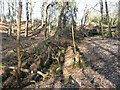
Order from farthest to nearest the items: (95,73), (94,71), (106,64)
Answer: (106,64) < (94,71) < (95,73)

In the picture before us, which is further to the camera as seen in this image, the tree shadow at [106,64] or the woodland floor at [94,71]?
the tree shadow at [106,64]

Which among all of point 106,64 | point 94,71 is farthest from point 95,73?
point 106,64

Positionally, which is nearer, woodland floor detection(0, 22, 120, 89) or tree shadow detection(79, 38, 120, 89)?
woodland floor detection(0, 22, 120, 89)

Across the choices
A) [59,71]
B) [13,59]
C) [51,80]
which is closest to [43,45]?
[13,59]

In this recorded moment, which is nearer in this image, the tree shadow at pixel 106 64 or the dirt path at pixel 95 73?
the dirt path at pixel 95 73

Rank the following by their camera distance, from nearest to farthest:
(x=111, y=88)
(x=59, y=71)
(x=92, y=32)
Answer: (x=111, y=88) < (x=59, y=71) < (x=92, y=32)

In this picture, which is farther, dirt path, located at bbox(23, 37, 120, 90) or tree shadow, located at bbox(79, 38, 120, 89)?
tree shadow, located at bbox(79, 38, 120, 89)

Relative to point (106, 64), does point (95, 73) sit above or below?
below

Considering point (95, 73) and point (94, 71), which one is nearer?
point (95, 73)

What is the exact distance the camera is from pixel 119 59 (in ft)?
66.6

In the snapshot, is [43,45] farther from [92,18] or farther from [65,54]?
[92,18]

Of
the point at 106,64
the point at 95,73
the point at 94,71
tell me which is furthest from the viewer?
the point at 106,64

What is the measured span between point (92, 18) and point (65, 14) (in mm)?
26636

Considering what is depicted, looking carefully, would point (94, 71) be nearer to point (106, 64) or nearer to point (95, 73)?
point (95, 73)
